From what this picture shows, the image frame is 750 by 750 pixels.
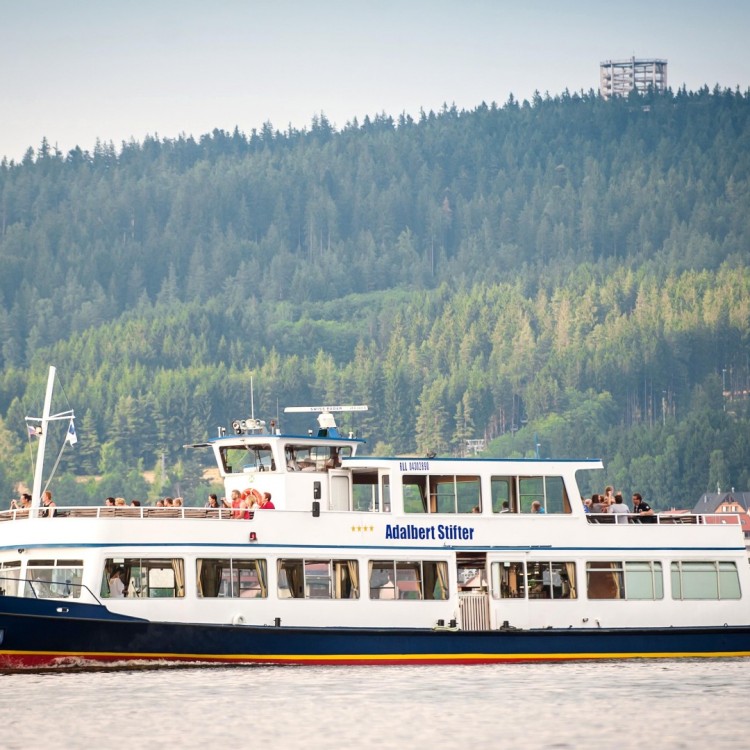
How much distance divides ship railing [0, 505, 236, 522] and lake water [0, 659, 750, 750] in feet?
10.0

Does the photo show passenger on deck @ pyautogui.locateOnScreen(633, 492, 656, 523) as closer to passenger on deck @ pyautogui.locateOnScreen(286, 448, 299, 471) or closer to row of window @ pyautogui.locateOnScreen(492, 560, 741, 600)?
row of window @ pyautogui.locateOnScreen(492, 560, 741, 600)

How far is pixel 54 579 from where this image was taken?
34688 millimetres

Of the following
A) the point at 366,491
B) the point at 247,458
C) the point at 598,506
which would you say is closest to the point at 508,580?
the point at 598,506

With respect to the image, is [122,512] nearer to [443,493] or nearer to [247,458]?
[247,458]

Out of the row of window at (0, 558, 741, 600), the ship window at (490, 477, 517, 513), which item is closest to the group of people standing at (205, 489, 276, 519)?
the row of window at (0, 558, 741, 600)

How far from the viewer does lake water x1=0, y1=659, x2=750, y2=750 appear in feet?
92.3

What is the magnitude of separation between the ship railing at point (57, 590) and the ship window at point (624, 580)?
10.3 meters

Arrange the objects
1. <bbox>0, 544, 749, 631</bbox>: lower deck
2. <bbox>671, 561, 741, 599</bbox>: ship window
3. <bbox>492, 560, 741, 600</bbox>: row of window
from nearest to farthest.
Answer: <bbox>0, 544, 749, 631</bbox>: lower deck < <bbox>492, 560, 741, 600</bbox>: row of window < <bbox>671, 561, 741, 599</bbox>: ship window

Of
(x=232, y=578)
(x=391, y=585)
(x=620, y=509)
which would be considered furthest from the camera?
(x=620, y=509)

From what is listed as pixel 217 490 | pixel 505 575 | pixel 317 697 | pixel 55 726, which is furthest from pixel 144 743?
pixel 217 490

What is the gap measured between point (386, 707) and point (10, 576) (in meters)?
8.40

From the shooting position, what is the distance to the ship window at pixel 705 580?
3809cm

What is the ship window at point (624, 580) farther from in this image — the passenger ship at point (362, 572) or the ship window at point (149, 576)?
the ship window at point (149, 576)

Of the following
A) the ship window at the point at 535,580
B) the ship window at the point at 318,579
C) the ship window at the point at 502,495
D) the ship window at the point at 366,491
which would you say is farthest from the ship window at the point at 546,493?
the ship window at the point at 318,579
